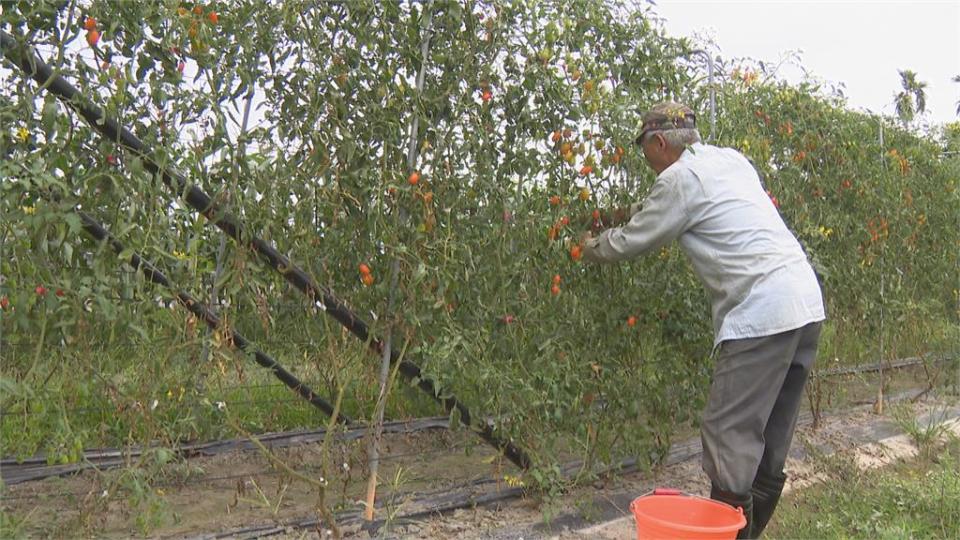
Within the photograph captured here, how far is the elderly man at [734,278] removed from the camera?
274 cm

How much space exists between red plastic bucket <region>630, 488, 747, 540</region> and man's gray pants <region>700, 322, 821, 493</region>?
105mm

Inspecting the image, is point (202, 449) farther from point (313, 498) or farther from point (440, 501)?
point (440, 501)

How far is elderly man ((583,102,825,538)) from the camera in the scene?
2.74m

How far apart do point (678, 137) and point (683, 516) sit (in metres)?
1.38

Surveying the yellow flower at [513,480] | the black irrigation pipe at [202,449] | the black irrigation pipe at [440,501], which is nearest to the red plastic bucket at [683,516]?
the yellow flower at [513,480]

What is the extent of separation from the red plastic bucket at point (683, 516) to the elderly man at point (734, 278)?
0.10 m

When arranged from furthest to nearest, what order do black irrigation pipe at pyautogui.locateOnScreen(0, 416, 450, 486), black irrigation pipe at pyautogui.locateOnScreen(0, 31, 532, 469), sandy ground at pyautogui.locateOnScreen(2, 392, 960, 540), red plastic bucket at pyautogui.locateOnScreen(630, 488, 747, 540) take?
black irrigation pipe at pyautogui.locateOnScreen(0, 416, 450, 486) → sandy ground at pyautogui.locateOnScreen(2, 392, 960, 540) → red plastic bucket at pyautogui.locateOnScreen(630, 488, 747, 540) → black irrigation pipe at pyautogui.locateOnScreen(0, 31, 532, 469)

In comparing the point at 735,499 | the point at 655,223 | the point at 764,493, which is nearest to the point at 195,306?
the point at 655,223

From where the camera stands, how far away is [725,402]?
9.07ft

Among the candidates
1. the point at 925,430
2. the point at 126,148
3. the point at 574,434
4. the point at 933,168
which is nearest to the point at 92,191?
the point at 126,148

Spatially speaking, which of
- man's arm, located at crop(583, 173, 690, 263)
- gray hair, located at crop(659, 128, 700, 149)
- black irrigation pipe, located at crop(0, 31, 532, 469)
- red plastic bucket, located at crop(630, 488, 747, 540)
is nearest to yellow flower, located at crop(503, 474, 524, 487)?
black irrigation pipe, located at crop(0, 31, 532, 469)

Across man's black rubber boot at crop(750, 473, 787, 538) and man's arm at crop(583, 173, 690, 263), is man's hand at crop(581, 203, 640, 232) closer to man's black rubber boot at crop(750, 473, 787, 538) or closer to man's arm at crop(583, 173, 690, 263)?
man's arm at crop(583, 173, 690, 263)

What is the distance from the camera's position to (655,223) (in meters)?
2.80

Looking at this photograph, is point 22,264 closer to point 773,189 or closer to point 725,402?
point 725,402
